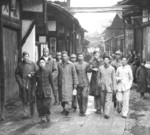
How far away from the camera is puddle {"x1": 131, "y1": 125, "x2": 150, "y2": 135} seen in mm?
6855

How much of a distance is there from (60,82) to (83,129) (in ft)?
7.48

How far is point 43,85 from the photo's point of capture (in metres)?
7.74

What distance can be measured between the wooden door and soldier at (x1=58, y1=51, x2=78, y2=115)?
7.14ft

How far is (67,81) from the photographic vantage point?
8.81 meters

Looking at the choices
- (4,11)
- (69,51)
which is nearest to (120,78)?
(4,11)

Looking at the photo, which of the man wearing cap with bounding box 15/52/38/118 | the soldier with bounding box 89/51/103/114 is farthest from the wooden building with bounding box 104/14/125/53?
the man wearing cap with bounding box 15/52/38/118

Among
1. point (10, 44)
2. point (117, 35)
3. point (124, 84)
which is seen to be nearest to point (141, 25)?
point (10, 44)

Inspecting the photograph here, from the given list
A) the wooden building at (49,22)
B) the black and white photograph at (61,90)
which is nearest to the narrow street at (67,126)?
the black and white photograph at (61,90)

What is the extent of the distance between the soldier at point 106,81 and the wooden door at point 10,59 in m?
3.24

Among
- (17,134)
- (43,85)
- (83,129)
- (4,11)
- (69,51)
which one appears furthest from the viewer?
(69,51)

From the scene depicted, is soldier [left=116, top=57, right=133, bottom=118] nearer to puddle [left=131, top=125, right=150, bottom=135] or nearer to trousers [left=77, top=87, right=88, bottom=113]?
trousers [left=77, top=87, right=88, bottom=113]

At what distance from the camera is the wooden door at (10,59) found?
10.1m

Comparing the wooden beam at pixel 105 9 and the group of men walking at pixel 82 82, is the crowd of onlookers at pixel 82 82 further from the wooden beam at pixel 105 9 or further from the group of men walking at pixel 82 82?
the wooden beam at pixel 105 9

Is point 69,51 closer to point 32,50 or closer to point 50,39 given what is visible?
point 50,39
